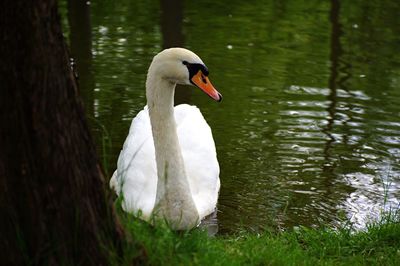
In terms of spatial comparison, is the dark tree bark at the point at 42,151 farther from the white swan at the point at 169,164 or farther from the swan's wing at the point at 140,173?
the swan's wing at the point at 140,173

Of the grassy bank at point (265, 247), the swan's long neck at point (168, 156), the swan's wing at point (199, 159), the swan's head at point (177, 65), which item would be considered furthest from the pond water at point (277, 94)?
the swan's head at point (177, 65)

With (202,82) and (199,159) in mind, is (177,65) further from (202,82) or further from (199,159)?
(199,159)

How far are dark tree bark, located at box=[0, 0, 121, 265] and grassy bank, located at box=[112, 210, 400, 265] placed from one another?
30 centimetres

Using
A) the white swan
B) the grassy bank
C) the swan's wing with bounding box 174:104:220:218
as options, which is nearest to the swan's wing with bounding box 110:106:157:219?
the white swan

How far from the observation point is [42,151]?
371 centimetres

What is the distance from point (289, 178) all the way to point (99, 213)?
4359 mm

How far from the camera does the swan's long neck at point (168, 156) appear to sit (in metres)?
6.39

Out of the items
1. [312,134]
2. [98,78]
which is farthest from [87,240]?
[98,78]

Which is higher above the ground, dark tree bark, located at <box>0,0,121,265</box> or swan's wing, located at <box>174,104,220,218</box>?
dark tree bark, located at <box>0,0,121,265</box>

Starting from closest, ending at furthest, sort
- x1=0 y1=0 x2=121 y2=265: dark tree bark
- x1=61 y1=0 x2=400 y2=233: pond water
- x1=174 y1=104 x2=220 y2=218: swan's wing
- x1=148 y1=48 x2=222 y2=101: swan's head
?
x1=0 y1=0 x2=121 y2=265: dark tree bark → x1=148 y1=48 x2=222 y2=101: swan's head → x1=174 y1=104 x2=220 y2=218: swan's wing → x1=61 y1=0 x2=400 y2=233: pond water

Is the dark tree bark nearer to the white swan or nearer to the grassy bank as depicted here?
the grassy bank

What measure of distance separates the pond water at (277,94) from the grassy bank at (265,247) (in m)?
0.34

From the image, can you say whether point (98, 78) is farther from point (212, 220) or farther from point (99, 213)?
point (99, 213)

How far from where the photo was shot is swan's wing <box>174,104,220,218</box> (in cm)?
725
